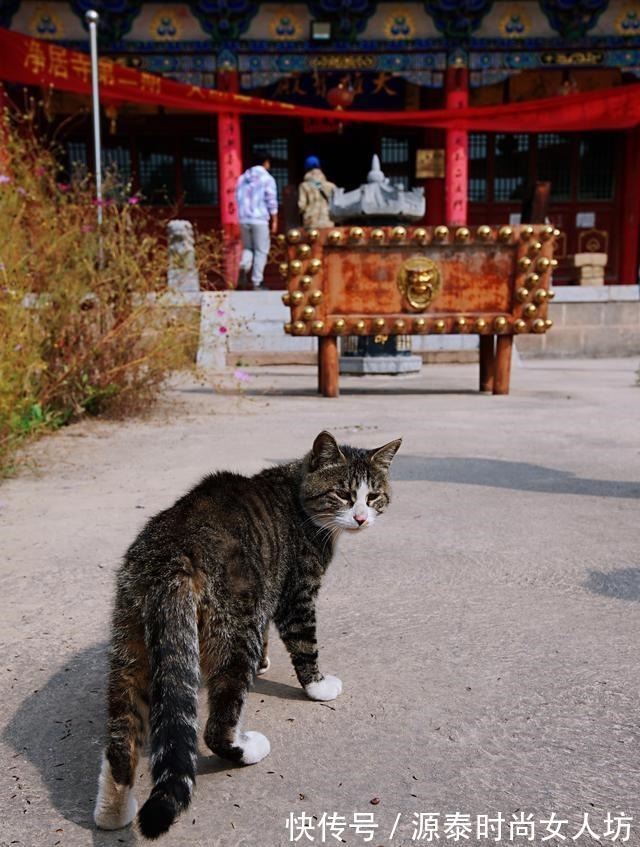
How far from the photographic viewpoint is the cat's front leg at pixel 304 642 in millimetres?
1970

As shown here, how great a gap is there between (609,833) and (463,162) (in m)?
13.9

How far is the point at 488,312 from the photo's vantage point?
726 cm

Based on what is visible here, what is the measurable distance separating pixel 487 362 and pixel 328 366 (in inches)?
59.7

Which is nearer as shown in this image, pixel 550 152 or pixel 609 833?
Result: pixel 609 833

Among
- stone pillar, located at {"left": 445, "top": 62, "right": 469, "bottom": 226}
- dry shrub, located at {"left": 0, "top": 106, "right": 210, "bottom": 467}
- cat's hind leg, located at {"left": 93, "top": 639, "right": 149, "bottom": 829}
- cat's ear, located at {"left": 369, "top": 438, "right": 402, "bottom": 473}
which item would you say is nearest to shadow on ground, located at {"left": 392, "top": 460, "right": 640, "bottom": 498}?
cat's ear, located at {"left": 369, "top": 438, "right": 402, "bottom": 473}

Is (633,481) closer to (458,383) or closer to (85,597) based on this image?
(85,597)

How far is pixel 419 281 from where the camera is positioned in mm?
7160

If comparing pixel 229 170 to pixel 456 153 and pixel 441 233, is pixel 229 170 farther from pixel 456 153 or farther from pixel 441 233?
pixel 441 233

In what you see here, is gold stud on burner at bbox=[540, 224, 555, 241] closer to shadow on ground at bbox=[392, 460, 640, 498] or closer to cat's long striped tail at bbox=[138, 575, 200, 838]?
shadow on ground at bbox=[392, 460, 640, 498]

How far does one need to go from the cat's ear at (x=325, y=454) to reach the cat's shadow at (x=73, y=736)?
0.59 meters

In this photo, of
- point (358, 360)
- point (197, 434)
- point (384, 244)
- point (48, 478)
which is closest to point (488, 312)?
point (384, 244)

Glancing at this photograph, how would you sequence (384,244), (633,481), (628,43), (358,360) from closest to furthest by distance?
(633,481)
(384,244)
(358,360)
(628,43)

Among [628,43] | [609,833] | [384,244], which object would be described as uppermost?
[628,43]

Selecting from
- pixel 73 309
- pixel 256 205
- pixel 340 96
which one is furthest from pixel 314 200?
pixel 73 309
